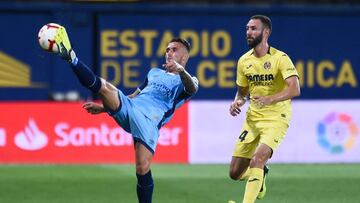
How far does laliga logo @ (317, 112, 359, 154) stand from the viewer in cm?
1898

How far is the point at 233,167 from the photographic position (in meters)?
11.7

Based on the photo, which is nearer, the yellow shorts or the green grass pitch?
the yellow shorts

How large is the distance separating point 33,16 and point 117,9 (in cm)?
195

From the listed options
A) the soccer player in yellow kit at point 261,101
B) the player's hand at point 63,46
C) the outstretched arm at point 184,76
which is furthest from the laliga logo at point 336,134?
the player's hand at point 63,46

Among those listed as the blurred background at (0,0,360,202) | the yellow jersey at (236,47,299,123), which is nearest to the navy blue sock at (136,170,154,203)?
the yellow jersey at (236,47,299,123)

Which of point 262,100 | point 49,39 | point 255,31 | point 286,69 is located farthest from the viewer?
point 255,31

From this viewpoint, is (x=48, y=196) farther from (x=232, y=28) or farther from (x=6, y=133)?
(x=232, y=28)

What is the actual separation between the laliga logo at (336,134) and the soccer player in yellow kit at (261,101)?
754cm

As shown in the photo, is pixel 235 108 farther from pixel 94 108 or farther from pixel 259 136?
pixel 94 108

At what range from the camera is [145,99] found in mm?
11125

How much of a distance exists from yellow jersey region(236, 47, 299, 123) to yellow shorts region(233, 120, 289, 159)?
0.26 feet

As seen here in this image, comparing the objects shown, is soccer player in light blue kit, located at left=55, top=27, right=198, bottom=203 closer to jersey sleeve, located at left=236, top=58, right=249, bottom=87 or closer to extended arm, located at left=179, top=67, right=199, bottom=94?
extended arm, located at left=179, top=67, right=199, bottom=94

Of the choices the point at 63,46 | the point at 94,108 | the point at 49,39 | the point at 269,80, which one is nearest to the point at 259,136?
the point at 269,80

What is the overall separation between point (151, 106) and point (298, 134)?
835 centimetres
